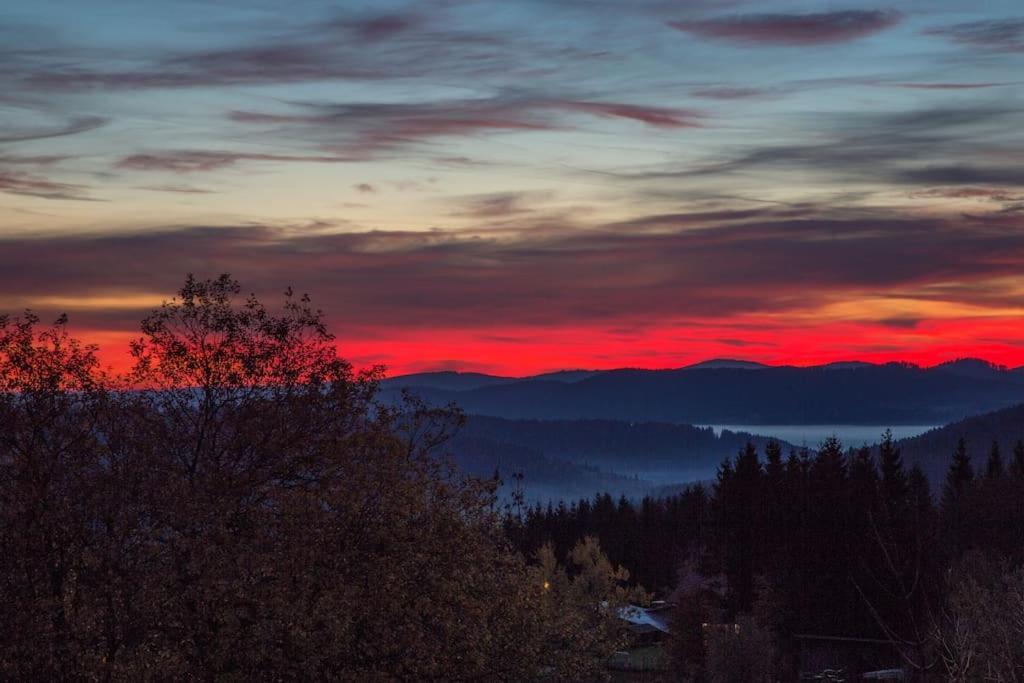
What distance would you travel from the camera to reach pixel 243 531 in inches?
1235

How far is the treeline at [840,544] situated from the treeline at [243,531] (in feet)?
127

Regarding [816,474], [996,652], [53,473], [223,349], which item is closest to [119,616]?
[53,473]

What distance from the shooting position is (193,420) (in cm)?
3425

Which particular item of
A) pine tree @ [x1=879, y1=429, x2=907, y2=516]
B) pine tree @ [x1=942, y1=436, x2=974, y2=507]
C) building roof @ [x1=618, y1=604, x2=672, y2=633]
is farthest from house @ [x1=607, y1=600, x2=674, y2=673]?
pine tree @ [x1=942, y1=436, x2=974, y2=507]

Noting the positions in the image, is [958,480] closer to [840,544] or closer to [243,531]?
[840,544]

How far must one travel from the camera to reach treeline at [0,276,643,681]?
28641 millimetres

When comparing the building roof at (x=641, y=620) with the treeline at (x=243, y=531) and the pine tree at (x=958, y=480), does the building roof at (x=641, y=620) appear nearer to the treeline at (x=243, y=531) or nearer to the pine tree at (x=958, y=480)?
the pine tree at (x=958, y=480)

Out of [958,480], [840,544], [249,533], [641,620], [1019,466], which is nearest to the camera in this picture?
[249,533]

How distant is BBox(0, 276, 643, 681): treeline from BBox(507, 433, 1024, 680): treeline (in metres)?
38.7

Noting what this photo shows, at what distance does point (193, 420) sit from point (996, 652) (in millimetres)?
30440

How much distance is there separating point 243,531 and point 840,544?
68029mm

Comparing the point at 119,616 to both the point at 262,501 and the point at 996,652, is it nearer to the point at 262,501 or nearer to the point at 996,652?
the point at 262,501

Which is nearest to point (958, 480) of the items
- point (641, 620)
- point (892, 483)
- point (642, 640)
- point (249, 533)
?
point (892, 483)

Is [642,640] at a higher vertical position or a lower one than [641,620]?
lower
